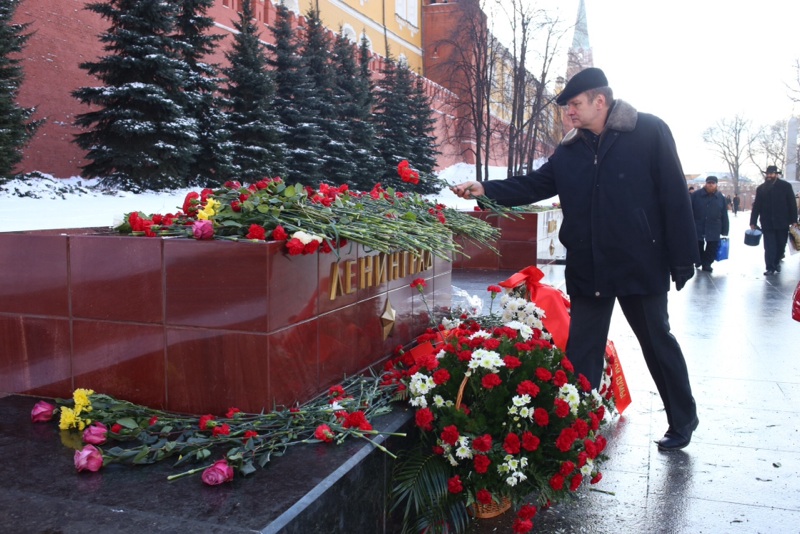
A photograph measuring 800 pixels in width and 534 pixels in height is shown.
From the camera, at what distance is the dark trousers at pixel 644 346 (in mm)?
3410

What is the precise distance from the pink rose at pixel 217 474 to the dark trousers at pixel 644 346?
188 cm

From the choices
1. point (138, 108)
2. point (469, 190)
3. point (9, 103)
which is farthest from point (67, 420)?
point (138, 108)

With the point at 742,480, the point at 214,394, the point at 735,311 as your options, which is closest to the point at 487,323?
the point at 742,480

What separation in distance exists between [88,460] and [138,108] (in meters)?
13.1

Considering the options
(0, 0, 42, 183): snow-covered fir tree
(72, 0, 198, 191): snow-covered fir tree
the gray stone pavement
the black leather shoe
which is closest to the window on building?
(72, 0, 198, 191): snow-covered fir tree

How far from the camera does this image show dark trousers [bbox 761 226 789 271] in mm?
11758

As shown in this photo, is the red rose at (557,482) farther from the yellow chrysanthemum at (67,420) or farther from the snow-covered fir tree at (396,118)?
the snow-covered fir tree at (396,118)

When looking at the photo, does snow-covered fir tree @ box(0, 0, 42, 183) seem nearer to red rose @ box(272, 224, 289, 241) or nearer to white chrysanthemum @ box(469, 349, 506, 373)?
red rose @ box(272, 224, 289, 241)

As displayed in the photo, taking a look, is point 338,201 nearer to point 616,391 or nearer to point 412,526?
point 412,526

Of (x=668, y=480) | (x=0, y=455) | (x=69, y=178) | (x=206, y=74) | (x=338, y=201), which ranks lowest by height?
(x=668, y=480)

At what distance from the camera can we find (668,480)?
3.22 m

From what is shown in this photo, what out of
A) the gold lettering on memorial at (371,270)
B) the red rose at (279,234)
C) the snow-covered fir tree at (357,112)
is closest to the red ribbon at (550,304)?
the gold lettering on memorial at (371,270)

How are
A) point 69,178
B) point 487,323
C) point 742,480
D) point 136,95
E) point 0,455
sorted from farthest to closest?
point 69,178 → point 136,95 → point 487,323 → point 742,480 → point 0,455

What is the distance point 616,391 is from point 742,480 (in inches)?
35.8
